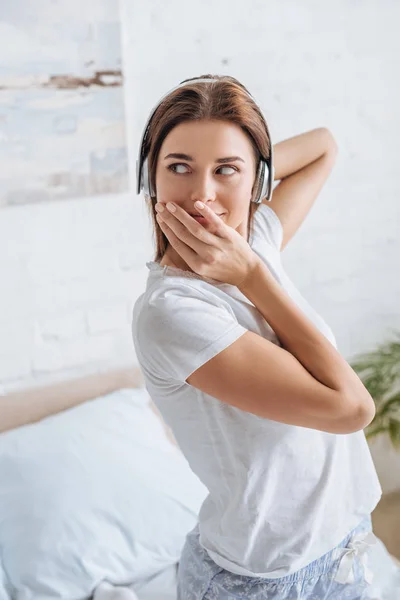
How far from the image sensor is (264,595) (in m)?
1.12

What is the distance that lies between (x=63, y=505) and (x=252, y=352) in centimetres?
104

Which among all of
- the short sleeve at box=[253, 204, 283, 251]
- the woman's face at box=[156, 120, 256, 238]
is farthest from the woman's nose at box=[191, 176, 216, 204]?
the short sleeve at box=[253, 204, 283, 251]

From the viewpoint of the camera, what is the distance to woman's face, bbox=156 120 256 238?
100 centimetres

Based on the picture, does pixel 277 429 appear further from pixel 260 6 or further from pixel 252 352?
pixel 260 6

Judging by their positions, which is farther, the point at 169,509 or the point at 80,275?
the point at 80,275

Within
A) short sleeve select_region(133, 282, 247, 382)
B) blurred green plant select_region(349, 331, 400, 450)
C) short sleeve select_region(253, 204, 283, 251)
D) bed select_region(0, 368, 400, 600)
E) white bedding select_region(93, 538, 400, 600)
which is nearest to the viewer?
short sleeve select_region(133, 282, 247, 382)

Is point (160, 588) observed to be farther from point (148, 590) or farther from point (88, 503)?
point (88, 503)

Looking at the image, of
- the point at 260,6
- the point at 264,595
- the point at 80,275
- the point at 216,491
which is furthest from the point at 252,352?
the point at 260,6

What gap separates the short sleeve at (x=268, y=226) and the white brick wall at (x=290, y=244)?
892 millimetres

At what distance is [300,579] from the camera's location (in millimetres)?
1134

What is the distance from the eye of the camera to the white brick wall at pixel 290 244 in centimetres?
207

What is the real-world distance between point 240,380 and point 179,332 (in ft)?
0.32

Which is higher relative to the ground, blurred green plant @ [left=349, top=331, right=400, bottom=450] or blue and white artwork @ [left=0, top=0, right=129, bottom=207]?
blue and white artwork @ [left=0, top=0, right=129, bottom=207]

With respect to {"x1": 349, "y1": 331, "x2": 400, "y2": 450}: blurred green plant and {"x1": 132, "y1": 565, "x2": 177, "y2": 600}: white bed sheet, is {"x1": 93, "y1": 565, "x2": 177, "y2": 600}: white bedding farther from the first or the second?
{"x1": 349, "y1": 331, "x2": 400, "y2": 450}: blurred green plant
